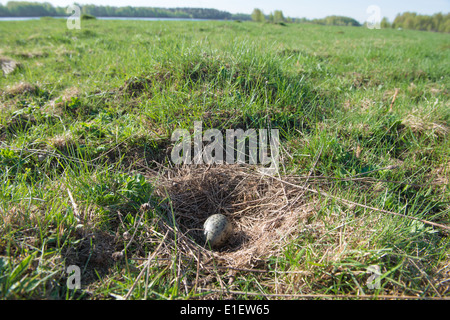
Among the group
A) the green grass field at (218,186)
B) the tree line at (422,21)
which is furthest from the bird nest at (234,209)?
the tree line at (422,21)

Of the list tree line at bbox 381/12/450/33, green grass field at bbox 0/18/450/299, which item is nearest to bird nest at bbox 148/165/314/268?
green grass field at bbox 0/18/450/299

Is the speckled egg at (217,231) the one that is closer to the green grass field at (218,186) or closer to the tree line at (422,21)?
the green grass field at (218,186)

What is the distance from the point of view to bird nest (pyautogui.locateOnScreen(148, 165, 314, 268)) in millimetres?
1797

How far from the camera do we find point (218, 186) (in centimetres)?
233

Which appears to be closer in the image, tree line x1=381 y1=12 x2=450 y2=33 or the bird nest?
the bird nest

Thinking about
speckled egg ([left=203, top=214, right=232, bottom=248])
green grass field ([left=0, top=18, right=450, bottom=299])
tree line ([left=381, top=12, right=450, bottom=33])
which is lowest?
speckled egg ([left=203, top=214, right=232, bottom=248])

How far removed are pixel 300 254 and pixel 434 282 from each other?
0.79 m

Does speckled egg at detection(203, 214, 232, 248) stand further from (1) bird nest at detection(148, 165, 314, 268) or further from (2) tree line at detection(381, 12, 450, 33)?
(2) tree line at detection(381, 12, 450, 33)

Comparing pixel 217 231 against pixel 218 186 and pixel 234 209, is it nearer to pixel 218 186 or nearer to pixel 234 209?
pixel 234 209

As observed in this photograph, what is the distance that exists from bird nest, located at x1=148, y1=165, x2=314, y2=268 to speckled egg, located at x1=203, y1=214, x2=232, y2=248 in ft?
0.23

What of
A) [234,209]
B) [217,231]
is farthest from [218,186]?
[217,231]

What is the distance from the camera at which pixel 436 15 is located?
5731 cm

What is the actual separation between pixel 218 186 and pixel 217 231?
531 mm

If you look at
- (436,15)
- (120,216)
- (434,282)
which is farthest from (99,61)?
(436,15)
